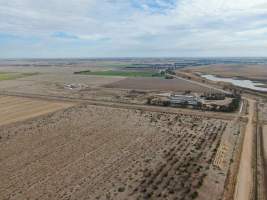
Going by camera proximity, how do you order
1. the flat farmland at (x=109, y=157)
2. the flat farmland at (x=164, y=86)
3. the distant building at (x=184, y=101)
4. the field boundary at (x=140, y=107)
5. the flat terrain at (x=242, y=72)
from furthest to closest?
1. the flat terrain at (x=242, y=72)
2. the flat farmland at (x=164, y=86)
3. the distant building at (x=184, y=101)
4. the field boundary at (x=140, y=107)
5. the flat farmland at (x=109, y=157)

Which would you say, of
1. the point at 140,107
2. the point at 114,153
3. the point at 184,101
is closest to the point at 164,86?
the point at 184,101

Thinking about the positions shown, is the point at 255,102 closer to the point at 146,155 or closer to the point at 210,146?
the point at 210,146

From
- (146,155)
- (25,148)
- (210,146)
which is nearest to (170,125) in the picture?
(210,146)

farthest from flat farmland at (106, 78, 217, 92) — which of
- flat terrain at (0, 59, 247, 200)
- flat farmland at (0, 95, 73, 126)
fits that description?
flat farmland at (0, 95, 73, 126)

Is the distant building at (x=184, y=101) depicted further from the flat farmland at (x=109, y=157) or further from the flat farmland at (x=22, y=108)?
the flat farmland at (x=22, y=108)

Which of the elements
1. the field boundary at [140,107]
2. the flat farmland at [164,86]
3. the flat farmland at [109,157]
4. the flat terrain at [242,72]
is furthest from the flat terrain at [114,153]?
the flat terrain at [242,72]

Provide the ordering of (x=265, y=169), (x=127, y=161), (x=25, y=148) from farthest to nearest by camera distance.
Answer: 1. (x=25, y=148)
2. (x=127, y=161)
3. (x=265, y=169)
